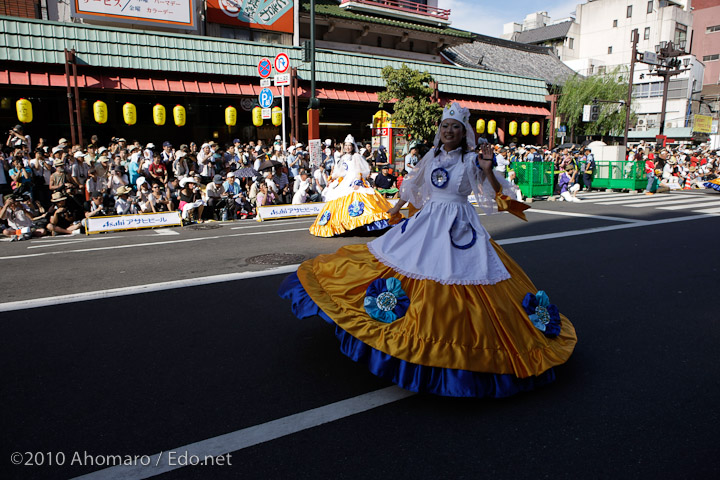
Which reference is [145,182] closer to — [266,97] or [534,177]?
[266,97]

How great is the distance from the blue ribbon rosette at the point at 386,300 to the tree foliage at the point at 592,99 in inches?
1497

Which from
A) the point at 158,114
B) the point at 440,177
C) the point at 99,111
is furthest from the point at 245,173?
the point at 440,177

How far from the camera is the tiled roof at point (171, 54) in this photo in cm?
1583

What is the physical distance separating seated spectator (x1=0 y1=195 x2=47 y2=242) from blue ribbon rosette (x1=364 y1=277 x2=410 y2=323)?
388 inches

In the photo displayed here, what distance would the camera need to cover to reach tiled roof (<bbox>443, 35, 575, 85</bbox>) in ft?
109

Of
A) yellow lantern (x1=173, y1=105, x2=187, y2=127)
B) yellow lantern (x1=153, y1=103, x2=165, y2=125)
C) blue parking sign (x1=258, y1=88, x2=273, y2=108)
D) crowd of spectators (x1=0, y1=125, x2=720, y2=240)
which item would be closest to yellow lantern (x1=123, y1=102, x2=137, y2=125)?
yellow lantern (x1=153, y1=103, x2=165, y2=125)

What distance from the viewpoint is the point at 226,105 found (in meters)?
20.5

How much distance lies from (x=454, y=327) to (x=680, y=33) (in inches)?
2631

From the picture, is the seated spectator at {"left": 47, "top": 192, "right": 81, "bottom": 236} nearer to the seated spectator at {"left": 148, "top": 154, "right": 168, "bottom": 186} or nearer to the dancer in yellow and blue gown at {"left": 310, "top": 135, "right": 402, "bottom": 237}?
the seated spectator at {"left": 148, "top": 154, "right": 168, "bottom": 186}

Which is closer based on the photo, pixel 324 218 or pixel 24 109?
pixel 324 218

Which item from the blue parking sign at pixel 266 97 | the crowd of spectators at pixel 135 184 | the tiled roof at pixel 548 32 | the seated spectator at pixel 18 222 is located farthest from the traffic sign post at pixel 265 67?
the tiled roof at pixel 548 32

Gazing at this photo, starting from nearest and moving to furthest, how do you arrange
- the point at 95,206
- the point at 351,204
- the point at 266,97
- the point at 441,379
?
the point at 441,379, the point at 351,204, the point at 95,206, the point at 266,97

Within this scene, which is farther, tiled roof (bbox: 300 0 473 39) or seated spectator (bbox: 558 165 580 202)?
tiled roof (bbox: 300 0 473 39)

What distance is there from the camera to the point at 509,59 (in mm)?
37188
